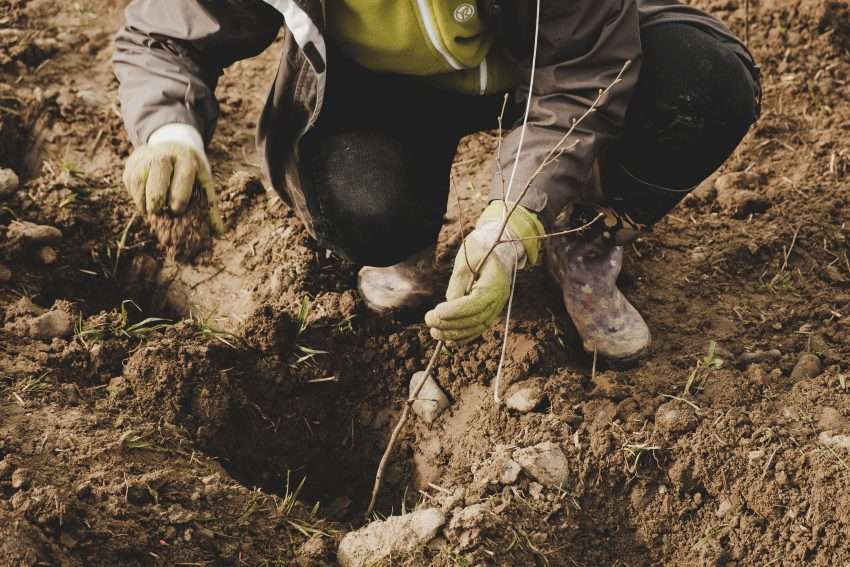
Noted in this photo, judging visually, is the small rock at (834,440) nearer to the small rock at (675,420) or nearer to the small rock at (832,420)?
the small rock at (832,420)

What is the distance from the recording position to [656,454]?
2.12m

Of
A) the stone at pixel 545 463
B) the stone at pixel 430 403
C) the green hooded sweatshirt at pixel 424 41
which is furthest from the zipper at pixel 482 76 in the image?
the stone at pixel 545 463

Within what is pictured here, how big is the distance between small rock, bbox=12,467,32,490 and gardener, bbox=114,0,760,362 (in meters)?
0.57

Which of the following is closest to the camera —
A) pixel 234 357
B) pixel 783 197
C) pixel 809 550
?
pixel 809 550

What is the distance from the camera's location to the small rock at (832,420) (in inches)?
83.3

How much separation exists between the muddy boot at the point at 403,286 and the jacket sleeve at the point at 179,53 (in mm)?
650

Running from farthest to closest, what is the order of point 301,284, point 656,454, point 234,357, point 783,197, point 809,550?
1. point 783,197
2. point 301,284
3. point 234,357
4. point 656,454
5. point 809,550

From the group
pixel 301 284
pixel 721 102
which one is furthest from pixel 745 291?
pixel 301 284

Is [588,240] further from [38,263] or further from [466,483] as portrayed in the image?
[38,263]

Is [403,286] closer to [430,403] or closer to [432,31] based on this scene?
A: [430,403]

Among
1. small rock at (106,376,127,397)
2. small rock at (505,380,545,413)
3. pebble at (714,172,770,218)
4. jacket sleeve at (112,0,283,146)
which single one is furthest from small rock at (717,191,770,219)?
small rock at (106,376,127,397)

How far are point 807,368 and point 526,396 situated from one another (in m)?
0.68

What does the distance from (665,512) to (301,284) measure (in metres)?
1.09

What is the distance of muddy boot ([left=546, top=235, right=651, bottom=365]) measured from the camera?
2430 millimetres
